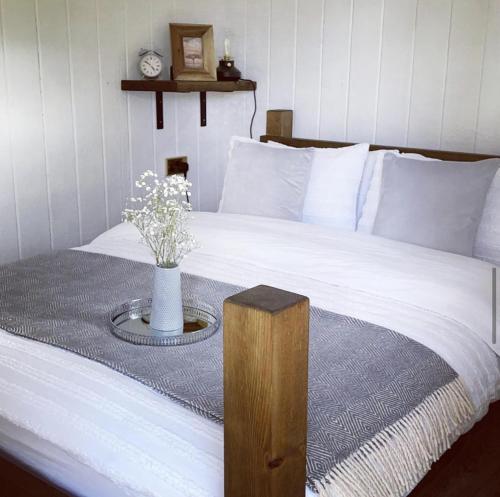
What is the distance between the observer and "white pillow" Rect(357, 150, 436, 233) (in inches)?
103

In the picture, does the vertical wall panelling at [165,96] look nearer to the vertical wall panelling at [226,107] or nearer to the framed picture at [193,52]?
the framed picture at [193,52]

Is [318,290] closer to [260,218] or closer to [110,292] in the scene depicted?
[110,292]

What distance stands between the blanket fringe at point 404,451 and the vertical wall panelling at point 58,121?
200 cm

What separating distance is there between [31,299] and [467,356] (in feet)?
3.97

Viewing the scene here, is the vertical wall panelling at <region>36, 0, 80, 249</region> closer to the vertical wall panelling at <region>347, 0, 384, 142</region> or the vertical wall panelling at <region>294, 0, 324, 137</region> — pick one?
the vertical wall panelling at <region>294, 0, 324, 137</region>

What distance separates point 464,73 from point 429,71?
0.16 metres

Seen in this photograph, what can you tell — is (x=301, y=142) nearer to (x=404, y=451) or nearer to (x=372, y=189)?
(x=372, y=189)

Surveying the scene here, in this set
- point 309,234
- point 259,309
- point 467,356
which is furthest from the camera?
point 309,234

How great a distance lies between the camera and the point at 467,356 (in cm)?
170

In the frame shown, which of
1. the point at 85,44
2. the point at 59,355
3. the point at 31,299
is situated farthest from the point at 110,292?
the point at 85,44

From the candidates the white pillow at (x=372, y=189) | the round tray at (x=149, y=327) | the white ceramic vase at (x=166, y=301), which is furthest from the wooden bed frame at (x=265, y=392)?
the white pillow at (x=372, y=189)

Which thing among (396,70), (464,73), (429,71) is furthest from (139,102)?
(464,73)

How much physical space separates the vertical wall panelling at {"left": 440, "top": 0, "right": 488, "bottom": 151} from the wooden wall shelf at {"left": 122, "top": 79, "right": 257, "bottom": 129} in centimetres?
105

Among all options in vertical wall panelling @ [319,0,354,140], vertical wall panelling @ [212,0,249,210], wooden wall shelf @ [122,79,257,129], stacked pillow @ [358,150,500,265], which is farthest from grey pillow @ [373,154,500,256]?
vertical wall panelling @ [212,0,249,210]
